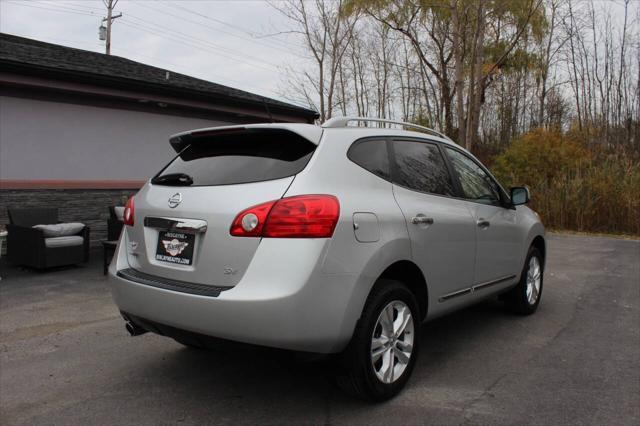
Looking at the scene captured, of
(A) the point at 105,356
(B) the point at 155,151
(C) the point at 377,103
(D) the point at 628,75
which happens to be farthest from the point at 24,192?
(C) the point at 377,103

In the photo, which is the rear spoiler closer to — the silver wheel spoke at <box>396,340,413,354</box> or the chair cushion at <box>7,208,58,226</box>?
the silver wheel spoke at <box>396,340,413,354</box>

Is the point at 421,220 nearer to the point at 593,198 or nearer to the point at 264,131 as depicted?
the point at 264,131

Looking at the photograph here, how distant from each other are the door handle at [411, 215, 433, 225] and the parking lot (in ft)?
3.43

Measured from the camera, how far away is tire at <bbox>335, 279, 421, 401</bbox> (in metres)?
2.83

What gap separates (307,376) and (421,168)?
65.5 inches

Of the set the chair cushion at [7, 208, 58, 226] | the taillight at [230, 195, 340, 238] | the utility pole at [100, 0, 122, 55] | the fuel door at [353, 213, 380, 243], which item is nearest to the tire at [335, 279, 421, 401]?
the fuel door at [353, 213, 380, 243]

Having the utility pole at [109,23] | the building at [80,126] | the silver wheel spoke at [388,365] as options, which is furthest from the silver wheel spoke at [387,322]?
the utility pole at [109,23]

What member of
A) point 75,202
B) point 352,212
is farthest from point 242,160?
point 75,202

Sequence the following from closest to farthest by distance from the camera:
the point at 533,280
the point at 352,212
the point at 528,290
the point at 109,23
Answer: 1. the point at 352,212
2. the point at 528,290
3. the point at 533,280
4. the point at 109,23

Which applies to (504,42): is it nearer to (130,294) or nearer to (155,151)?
(155,151)

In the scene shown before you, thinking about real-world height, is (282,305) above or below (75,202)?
below

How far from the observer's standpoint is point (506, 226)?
179 inches

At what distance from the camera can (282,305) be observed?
2525 millimetres

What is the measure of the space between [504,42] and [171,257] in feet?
82.5
